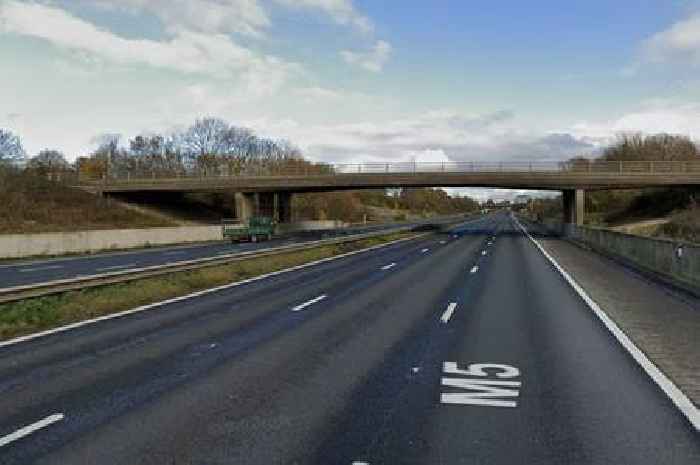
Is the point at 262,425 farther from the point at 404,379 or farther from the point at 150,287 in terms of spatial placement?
the point at 150,287

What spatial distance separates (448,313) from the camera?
44.1ft

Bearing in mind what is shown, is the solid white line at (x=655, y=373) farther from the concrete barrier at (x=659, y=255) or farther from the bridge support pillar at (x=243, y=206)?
the bridge support pillar at (x=243, y=206)

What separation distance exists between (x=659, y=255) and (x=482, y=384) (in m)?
17.0

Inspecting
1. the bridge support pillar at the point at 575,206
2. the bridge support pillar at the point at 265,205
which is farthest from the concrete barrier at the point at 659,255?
the bridge support pillar at the point at 265,205

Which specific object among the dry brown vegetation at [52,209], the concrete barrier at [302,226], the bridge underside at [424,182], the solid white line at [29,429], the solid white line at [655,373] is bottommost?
the concrete barrier at [302,226]

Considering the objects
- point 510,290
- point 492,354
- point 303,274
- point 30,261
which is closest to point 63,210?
point 30,261

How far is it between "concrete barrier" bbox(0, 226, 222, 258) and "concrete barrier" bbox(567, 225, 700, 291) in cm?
2852

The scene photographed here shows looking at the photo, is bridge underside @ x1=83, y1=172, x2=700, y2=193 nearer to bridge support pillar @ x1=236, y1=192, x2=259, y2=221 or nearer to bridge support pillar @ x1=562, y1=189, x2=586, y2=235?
bridge support pillar @ x1=562, y1=189, x2=586, y2=235

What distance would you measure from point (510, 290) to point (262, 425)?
1268 centimetres

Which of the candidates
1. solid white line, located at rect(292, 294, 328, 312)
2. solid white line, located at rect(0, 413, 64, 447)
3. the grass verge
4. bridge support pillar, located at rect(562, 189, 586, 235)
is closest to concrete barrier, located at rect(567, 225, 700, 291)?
solid white line, located at rect(292, 294, 328, 312)

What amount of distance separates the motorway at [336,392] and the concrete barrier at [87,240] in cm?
2340

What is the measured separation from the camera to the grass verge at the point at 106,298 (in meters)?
12.2

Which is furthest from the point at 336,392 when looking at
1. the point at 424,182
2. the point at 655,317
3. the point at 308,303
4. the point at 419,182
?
the point at 424,182

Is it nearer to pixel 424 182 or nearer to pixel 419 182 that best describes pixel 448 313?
pixel 419 182
